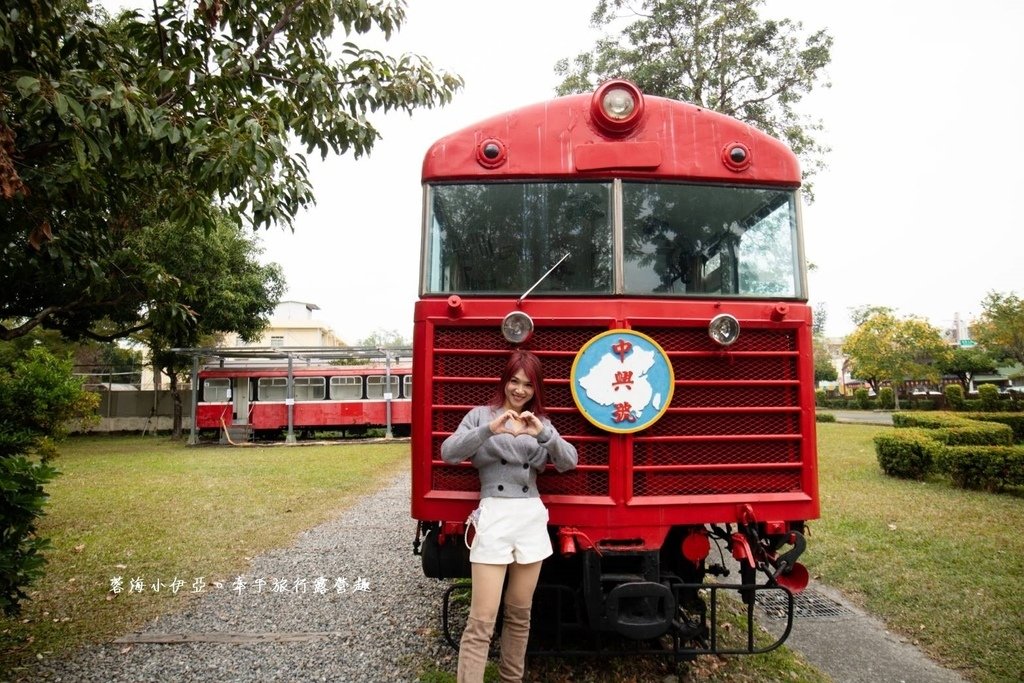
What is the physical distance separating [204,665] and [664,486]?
2930mm

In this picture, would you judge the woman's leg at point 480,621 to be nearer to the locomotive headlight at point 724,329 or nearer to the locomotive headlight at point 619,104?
the locomotive headlight at point 724,329

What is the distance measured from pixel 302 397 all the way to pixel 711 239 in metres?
19.1

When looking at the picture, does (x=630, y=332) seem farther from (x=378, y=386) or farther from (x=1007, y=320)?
(x=1007, y=320)

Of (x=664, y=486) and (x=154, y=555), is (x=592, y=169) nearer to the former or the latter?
(x=664, y=486)

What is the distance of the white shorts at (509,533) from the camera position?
2.71 m

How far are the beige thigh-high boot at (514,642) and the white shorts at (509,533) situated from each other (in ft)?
0.91

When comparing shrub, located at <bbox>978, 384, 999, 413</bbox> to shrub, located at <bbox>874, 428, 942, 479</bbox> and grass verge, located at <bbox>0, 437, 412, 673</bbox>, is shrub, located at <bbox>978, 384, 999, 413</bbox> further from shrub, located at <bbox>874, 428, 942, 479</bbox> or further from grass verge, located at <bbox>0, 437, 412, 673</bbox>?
grass verge, located at <bbox>0, 437, 412, 673</bbox>

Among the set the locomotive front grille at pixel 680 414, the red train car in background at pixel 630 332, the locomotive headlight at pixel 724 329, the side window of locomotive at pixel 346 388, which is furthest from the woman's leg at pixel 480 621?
the side window of locomotive at pixel 346 388

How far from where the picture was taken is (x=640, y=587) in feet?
9.23

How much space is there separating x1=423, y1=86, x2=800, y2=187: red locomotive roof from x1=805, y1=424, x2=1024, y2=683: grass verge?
3250 millimetres

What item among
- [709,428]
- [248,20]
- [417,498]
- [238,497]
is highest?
[248,20]

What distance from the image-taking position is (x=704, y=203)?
3.42 metres

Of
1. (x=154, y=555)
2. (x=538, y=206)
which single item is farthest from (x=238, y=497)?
(x=538, y=206)

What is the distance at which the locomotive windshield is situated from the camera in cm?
331
